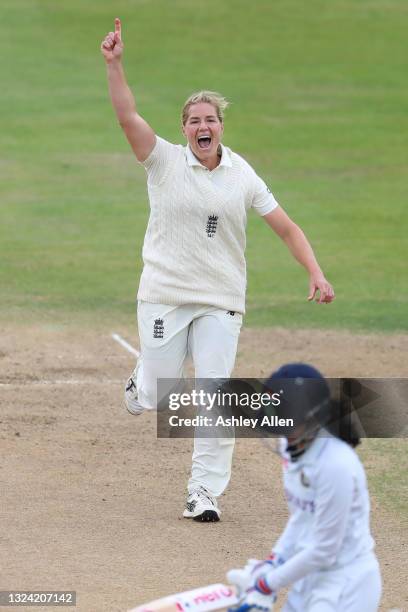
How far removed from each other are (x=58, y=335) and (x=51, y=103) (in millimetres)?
14737

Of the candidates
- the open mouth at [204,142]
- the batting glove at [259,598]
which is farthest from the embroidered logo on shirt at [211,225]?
the batting glove at [259,598]

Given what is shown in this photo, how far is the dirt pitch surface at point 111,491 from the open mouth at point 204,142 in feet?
8.10

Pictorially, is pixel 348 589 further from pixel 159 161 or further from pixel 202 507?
pixel 159 161

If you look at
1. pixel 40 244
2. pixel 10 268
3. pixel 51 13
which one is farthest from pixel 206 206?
pixel 51 13

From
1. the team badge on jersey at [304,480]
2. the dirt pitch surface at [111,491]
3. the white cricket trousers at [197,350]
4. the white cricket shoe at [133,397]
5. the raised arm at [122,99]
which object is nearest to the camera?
the team badge on jersey at [304,480]

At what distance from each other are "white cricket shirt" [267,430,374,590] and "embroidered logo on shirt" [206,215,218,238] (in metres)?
2.97

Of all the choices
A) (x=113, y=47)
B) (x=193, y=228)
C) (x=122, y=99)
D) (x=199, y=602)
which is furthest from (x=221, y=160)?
(x=199, y=602)

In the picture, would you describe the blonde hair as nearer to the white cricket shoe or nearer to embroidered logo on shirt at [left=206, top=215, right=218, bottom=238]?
embroidered logo on shirt at [left=206, top=215, right=218, bottom=238]

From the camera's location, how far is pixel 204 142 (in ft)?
27.4

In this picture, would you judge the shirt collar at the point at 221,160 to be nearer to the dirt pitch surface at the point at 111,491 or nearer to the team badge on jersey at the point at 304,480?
the dirt pitch surface at the point at 111,491

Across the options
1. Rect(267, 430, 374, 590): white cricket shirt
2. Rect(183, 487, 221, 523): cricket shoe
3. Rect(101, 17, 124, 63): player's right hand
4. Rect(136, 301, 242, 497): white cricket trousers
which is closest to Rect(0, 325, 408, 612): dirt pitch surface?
Rect(183, 487, 221, 523): cricket shoe

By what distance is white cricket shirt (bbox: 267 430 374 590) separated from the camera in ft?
17.8

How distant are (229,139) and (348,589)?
20.1 metres

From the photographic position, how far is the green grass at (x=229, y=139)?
16.3m
